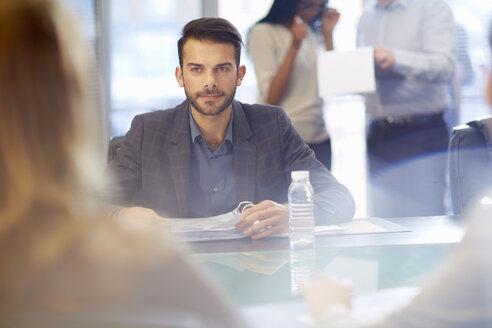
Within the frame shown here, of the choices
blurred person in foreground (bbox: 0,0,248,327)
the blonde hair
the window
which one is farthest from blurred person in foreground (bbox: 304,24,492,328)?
the window

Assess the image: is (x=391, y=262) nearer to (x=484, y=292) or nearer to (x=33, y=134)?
(x=484, y=292)

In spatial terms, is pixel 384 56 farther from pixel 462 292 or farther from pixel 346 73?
pixel 462 292

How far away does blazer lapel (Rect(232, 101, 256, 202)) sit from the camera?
7.48 feet

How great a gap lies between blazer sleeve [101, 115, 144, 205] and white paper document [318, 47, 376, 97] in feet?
3.68

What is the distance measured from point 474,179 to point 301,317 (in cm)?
142

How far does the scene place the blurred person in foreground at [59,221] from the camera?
2.41 feet

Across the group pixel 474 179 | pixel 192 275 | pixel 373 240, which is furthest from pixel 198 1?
pixel 192 275

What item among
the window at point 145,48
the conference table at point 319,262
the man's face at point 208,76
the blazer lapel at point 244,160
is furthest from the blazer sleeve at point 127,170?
the window at point 145,48

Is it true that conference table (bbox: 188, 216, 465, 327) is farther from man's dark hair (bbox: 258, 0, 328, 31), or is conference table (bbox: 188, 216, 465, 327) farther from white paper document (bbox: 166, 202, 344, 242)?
man's dark hair (bbox: 258, 0, 328, 31)

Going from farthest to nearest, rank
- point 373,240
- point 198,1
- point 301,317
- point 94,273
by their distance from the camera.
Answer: point 198,1 < point 373,240 < point 301,317 < point 94,273

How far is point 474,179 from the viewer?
2.35 m

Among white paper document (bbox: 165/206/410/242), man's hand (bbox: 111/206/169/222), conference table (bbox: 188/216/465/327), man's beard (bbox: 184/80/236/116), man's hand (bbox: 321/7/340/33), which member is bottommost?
conference table (bbox: 188/216/465/327)

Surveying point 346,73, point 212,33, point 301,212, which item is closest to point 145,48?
point 346,73

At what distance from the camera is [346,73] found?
3186 millimetres
